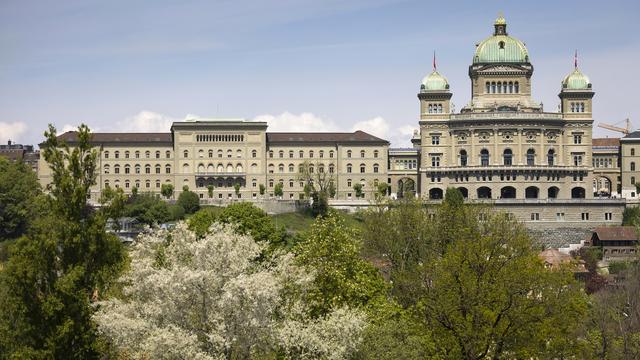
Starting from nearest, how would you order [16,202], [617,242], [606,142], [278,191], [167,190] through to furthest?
1. [617,242]
2. [16,202]
3. [167,190]
4. [278,191]
5. [606,142]

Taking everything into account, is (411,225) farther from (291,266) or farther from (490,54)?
(490,54)

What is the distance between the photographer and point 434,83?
14712 cm

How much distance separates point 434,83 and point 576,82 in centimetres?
2042

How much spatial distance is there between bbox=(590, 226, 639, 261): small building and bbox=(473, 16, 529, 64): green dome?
3853 centimetres

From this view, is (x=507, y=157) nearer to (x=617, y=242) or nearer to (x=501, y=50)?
(x=501, y=50)

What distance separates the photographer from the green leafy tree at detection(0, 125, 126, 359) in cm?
3900

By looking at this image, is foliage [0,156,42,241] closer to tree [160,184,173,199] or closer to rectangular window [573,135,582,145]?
tree [160,184,173,199]

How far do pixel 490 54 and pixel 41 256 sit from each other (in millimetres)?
114208

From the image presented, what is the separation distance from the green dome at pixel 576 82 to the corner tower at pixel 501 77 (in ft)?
16.5

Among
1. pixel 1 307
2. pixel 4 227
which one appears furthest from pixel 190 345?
pixel 4 227

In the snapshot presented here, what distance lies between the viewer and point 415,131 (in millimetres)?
170625

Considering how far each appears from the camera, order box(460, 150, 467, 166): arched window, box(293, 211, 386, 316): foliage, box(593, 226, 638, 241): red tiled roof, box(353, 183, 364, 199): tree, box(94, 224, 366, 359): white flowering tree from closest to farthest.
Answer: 1. box(94, 224, 366, 359): white flowering tree
2. box(293, 211, 386, 316): foliage
3. box(593, 226, 638, 241): red tiled roof
4. box(460, 150, 467, 166): arched window
5. box(353, 183, 364, 199): tree

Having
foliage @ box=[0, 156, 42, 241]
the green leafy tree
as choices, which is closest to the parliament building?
foliage @ box=[0, 156, 42, 241]

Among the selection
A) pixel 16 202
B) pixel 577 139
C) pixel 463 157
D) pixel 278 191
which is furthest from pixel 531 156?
pixel 16 202
